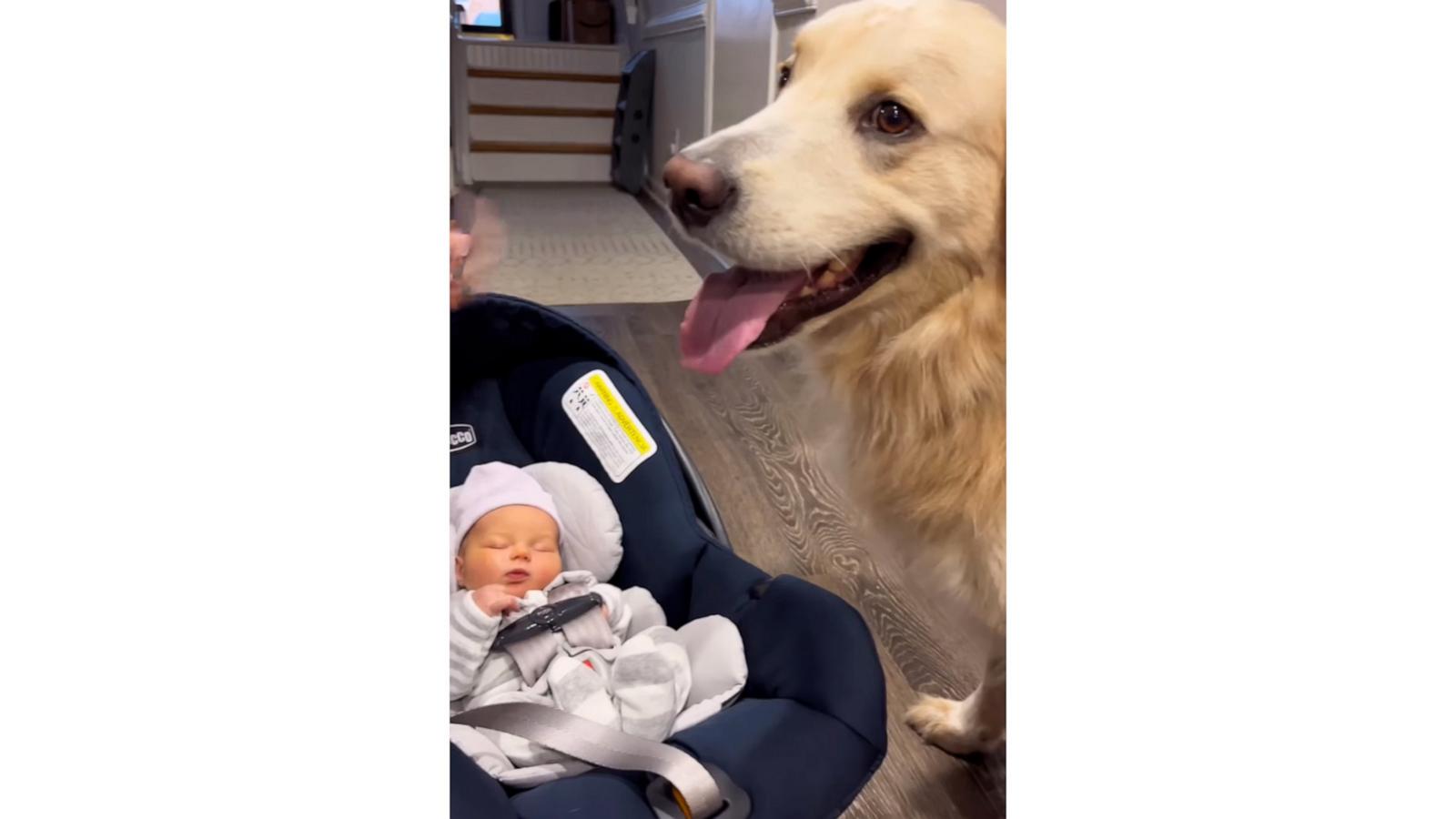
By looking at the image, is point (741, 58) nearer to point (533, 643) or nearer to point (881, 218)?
point (881, 218)

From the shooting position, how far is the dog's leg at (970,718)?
0.62 metres

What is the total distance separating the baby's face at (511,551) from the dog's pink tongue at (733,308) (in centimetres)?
20

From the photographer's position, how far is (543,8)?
41 centimetres

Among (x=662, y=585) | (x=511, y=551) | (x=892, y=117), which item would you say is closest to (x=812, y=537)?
(x=662, y=585)

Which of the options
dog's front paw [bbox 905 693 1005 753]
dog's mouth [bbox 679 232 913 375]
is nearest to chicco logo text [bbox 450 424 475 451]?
dog's mouth [bbox 679 232 913 375]

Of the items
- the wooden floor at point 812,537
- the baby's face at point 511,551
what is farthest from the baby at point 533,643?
the wooden floor at point 812,537

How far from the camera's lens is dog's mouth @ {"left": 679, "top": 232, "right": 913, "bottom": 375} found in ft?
1.30

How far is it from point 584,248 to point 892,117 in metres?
0.17

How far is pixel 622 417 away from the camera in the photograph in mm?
617

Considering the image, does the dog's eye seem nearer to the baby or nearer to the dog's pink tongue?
the dog's pink tongue
